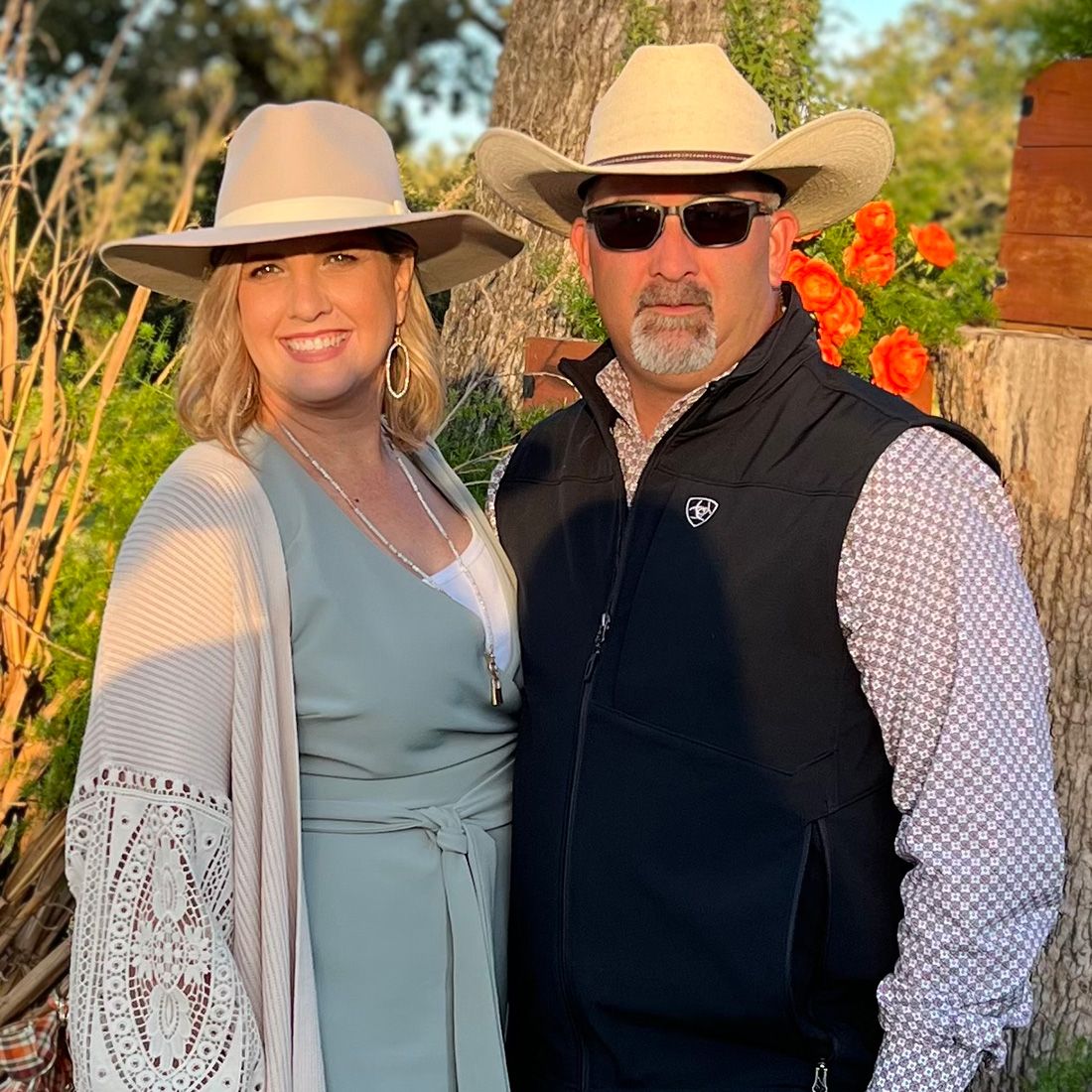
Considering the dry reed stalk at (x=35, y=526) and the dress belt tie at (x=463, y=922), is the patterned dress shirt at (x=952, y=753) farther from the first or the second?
the dry reed stalk at (x=35, y=526)

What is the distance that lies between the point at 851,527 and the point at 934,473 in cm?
14

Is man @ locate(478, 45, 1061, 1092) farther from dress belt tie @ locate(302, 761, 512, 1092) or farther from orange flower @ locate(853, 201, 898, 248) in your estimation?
orange flower @ locate(853, 201, 898, 248)

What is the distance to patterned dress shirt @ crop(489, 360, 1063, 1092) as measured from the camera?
2129 millimetres

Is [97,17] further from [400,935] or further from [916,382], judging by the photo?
[400,935]

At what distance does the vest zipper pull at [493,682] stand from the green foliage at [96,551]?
115cm

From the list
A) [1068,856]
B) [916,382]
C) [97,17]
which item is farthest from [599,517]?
[97,17]

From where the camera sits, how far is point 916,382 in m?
3.69

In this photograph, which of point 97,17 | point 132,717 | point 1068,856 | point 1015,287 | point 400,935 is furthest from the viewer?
point 97,17

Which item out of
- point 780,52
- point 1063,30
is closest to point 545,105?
point 780,52

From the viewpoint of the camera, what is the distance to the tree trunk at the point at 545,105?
14.7 ft

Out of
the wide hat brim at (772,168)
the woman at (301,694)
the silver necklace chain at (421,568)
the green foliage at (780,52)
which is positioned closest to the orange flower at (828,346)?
the green foliage at (780,52)

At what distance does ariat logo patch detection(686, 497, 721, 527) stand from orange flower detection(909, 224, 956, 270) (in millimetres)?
1828

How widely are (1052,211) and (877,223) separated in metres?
0.46

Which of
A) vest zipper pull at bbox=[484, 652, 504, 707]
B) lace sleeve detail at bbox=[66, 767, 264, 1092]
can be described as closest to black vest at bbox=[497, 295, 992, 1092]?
vest zipper pull at bbox=[484, 652, 504, 707]
